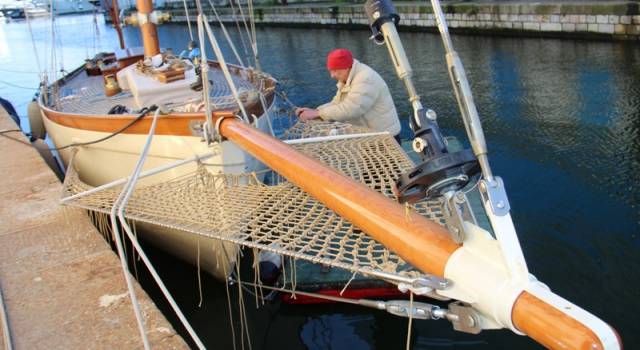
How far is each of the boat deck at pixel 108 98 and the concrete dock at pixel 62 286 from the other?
1490 millimetres

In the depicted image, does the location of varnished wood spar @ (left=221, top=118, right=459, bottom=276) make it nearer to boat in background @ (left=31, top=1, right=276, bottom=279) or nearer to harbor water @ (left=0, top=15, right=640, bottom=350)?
boat in background @ (left=31, top=1, right=276, bottom=279)

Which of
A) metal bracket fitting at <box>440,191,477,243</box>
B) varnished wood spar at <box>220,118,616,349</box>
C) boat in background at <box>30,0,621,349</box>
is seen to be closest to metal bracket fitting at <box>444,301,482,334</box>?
boat in background at <box>30,0,621,349</box>

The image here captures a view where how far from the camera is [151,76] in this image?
21.2 feet

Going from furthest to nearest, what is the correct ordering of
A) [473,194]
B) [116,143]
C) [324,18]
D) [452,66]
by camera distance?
[324,18] < [473,194] < [116,143] < [452,66]

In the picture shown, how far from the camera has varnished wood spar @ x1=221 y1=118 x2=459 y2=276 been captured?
2158mm

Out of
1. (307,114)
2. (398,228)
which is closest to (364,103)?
(307,114)

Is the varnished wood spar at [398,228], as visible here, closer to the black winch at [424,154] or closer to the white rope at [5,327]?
the black winch at [424,154]

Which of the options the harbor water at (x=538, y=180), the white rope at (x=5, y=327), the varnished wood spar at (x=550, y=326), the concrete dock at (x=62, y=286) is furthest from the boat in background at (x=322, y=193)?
the harbor water at (x=538, y=180)

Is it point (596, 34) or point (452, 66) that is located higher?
point (452, 66)

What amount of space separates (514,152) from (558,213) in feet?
7.79

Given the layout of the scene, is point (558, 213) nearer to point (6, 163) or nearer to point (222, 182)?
point (222, 182)

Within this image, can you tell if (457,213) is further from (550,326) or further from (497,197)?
(550,326)

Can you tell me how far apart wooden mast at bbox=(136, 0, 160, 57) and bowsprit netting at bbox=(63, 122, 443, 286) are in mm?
3142

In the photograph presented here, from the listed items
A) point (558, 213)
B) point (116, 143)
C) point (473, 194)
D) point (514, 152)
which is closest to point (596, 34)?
point (514, 152)
